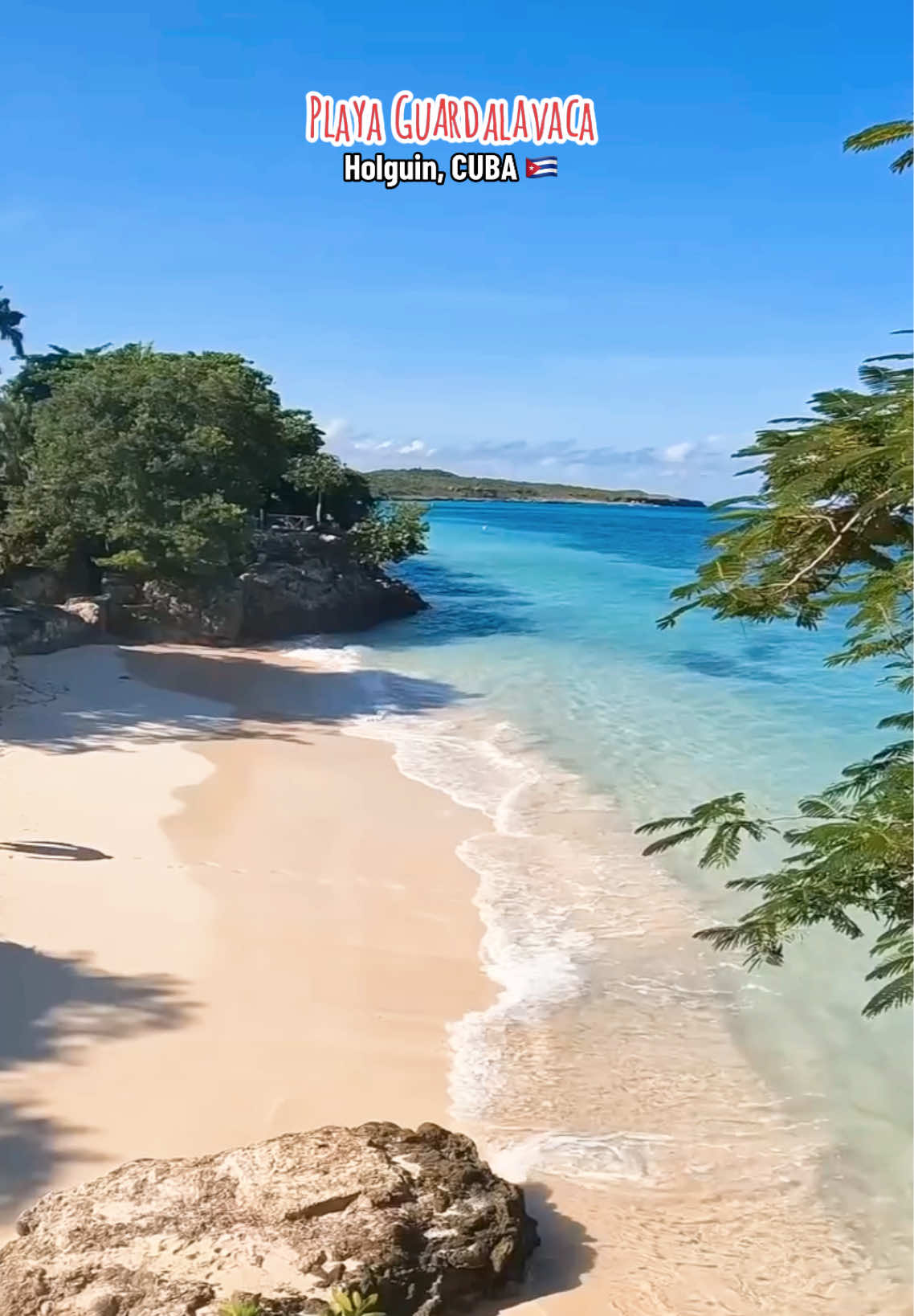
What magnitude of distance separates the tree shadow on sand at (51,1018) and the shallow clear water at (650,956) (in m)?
2.04

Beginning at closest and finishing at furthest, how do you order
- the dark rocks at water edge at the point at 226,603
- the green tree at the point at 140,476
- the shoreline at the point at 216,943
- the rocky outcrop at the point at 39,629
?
1. the shoreline at the point at 216,943
2. the rocky outcrop at the point at 39,629
3. the dark rocks at water edge at the point at 226,603
4. the green tree at the point at 140,476

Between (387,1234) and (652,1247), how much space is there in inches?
58.6

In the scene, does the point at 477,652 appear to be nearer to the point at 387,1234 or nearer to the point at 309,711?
the point at 309,711

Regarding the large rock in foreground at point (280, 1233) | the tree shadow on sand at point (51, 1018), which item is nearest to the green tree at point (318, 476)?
the tree shadow on sand at point (51, 1018)

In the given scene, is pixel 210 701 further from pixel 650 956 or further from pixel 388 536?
pixel 388 536

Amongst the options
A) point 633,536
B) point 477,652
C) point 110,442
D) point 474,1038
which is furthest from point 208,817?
point 633,536

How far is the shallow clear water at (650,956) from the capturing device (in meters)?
5.93

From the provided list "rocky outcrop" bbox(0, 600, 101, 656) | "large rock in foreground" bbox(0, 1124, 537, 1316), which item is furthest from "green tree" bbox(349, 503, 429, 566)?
"large rock in foreground" bbox(0, 1124, 537, 1316)

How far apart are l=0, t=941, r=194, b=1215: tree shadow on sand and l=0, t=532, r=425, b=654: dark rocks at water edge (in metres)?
10.8

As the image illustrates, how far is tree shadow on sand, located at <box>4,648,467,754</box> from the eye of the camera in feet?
46.5

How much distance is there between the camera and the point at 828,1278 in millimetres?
4883

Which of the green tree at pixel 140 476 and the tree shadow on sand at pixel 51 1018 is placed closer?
the tree shadow on sand at pixel 51 1018

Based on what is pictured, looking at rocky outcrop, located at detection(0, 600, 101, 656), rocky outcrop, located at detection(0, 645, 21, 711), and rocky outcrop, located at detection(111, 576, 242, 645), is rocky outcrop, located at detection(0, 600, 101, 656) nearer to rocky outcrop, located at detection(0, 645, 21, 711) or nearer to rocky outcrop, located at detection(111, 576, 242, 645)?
rocky outcrop, located at detection(0, 645, 21, 711)

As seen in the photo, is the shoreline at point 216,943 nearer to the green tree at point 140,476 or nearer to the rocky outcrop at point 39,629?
the rocky outcrop at point 39,629
